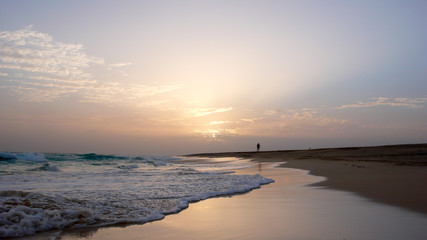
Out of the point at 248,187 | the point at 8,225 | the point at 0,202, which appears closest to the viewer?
the point at 8,225

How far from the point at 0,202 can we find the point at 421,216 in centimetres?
707

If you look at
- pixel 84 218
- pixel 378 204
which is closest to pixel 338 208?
pixel 378 204

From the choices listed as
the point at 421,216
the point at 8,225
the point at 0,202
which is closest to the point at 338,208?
the point at 421,216

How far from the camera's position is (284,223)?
15.8ft

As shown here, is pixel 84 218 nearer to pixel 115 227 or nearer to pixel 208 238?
pixel 115 227

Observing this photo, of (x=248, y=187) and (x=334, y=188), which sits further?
(x=248, y=187)

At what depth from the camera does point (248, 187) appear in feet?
30.3

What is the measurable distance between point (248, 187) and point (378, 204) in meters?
3.87

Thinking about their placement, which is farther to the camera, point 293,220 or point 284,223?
point 293,220

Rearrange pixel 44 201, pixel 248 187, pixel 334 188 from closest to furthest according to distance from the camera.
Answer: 1. pixel 44 201
2. pixel 334 188
3. pixel 248 187

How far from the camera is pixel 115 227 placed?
16.3ft

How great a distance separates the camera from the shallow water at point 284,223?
4.20 metres

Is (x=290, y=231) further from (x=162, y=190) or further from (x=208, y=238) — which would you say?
(x=162, y=190)

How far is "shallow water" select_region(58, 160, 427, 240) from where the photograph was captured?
420cm
